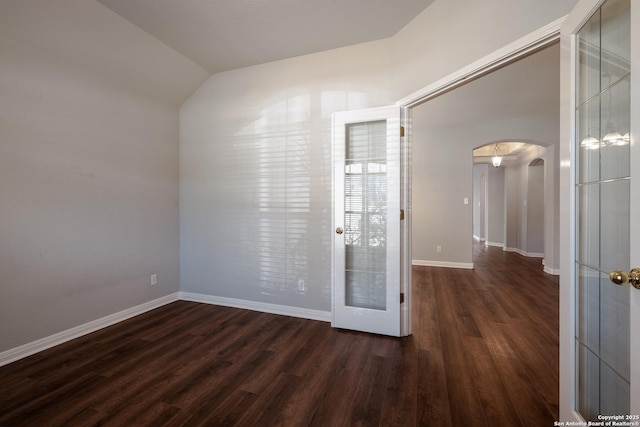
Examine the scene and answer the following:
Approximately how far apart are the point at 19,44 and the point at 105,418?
2.78 metres

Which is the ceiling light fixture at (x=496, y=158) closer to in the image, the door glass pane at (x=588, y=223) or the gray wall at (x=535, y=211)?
the gray wall at (x=535, y=211)

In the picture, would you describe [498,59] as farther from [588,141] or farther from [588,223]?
[588,223]

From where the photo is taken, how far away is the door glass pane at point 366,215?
264 centimetres

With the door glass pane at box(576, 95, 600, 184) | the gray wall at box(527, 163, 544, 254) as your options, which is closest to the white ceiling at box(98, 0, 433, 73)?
the door glass pane at box(576, 95, 600, 184)

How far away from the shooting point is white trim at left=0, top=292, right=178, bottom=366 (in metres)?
2.15

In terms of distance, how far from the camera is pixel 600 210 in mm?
1195

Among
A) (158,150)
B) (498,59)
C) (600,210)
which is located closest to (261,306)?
(158,150)

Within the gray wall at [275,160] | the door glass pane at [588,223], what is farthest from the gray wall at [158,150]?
the door glass pane at [588,223]

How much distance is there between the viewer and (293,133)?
305cm

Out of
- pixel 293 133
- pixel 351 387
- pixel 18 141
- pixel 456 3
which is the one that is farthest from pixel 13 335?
pixel 456 3

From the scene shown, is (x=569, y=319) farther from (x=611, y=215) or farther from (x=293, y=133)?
(x=293, y=133)

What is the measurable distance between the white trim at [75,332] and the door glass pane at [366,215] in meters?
2.35

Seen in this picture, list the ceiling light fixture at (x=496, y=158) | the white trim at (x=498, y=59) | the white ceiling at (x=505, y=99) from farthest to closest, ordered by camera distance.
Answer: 1. the ceiling light fixture at (x=496, y=158)
2. the white ceiling at (x=505, y=99)
3. the white trim at (x=498, y=59)

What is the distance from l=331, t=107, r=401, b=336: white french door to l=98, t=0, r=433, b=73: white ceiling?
29.8 inches
